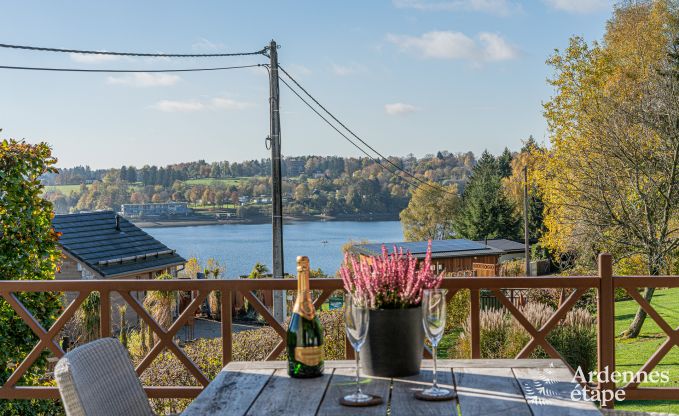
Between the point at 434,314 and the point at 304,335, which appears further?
the point at 304,335

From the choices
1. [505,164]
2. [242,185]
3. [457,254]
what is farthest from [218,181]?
[505,164]

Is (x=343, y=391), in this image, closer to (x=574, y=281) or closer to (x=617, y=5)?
(x=574, y=281)

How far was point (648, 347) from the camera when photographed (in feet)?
42.0

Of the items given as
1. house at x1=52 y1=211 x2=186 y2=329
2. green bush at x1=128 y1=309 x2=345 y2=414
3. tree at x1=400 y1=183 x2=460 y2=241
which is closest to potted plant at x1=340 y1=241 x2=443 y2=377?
green bush at x1=128 y1=309 x2=345 y2=414

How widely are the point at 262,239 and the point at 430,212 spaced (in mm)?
15666

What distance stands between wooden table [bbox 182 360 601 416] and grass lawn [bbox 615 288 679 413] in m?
5.24

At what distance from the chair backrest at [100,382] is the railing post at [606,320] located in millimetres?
2154

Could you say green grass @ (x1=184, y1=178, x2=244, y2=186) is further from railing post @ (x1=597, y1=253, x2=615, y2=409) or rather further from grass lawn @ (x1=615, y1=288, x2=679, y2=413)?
railing post @ (x1=597, y1=253, x2=615, y2=409)

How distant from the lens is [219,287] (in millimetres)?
3705

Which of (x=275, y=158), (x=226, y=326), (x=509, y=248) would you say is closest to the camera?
(x=226, y=326)

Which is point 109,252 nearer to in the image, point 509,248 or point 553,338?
point 553,338

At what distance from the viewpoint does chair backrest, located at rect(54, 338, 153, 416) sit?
211 centimetres

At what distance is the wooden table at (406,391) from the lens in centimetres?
195

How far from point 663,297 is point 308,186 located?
72.7 ft
